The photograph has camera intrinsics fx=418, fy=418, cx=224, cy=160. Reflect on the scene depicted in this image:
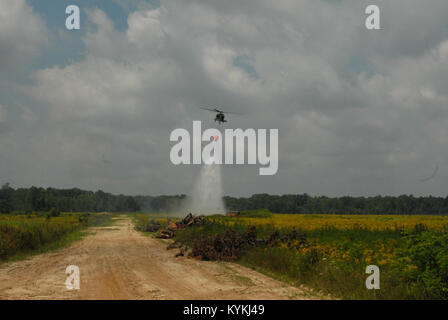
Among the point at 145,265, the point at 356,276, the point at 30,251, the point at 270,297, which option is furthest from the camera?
the point at 30,251

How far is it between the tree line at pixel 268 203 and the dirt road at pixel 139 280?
101 metres

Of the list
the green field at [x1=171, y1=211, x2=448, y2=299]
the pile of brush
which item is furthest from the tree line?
the green field at [x1=171, y1=211, x2=448, y2=299]

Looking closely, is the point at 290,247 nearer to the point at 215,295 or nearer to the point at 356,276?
the point at 356,276

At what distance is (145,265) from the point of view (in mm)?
17625

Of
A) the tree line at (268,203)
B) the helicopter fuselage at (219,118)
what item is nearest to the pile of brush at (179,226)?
the helicopter fuselage at (219,118)

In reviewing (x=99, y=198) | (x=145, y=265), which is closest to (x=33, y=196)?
(x=99, y=198)

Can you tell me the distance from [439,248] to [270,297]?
14.3ft

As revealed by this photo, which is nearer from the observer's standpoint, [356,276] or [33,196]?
[356,276]

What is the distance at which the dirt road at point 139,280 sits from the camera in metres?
11.2

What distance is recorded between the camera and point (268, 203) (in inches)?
6211

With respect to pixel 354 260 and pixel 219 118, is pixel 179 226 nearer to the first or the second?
pixel 219 118

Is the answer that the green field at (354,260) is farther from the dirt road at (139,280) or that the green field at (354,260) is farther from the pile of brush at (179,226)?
the pile of brush at (179,226)

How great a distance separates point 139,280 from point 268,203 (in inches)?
5751
